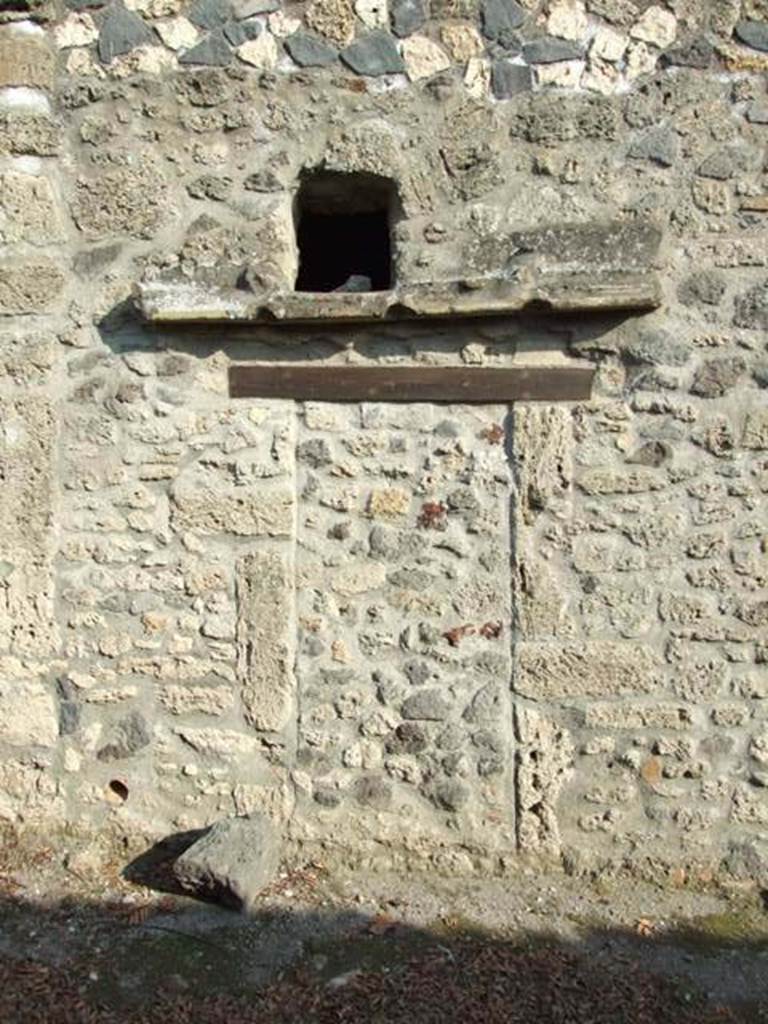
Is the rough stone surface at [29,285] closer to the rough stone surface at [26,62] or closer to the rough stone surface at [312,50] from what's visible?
the rough stone surface at [26,62]

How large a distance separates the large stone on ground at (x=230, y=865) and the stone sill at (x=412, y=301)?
Answer: 193cm

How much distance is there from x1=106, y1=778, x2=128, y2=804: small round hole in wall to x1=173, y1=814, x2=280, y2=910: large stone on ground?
1.39ft

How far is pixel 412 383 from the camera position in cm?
362

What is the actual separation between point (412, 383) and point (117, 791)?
6.53ft

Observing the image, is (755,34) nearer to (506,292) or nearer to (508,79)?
(508,79)

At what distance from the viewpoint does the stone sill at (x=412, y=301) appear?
3.45 m

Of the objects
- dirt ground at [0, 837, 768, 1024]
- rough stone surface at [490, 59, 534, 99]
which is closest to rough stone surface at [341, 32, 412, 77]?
rough stone surface at [490, 59, 534, 99]

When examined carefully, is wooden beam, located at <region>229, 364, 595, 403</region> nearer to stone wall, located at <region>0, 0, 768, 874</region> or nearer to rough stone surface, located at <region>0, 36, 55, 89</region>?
stone wall, located at <region>0, 0, 768, 874</region>

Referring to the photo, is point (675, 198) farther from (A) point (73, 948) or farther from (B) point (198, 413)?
(A) point (73, 948)

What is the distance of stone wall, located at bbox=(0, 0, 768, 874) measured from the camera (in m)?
3.59

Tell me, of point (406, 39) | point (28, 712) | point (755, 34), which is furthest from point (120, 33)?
point (28, 712)

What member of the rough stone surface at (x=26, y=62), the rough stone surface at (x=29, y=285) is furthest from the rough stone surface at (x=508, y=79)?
the rough stone surface at (x=29, y=285)

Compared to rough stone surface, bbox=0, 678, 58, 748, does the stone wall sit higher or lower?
higher

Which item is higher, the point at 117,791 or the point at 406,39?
the point at 406,39
